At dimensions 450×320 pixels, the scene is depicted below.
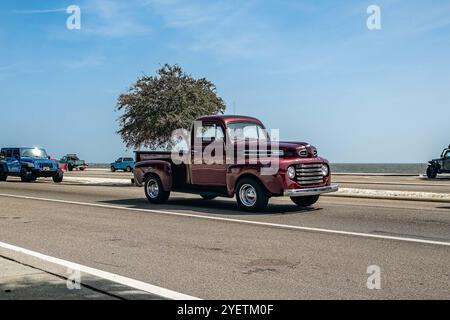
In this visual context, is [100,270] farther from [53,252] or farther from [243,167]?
[243,167]

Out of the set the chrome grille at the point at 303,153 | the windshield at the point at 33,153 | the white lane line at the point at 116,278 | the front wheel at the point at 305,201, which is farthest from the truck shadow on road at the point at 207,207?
the windshield at the point at 33,153

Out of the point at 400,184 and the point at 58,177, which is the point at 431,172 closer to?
the point at 400,184

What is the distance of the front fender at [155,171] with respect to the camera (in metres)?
13.7

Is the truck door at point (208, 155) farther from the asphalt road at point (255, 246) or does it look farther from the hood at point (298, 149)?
the hood at point (298, 149)

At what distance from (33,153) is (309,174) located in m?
21.3

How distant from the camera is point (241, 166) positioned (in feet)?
38.7

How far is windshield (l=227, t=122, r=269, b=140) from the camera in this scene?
40.9 ft

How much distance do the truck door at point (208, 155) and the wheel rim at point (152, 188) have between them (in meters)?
1.64

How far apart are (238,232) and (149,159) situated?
6176 mm

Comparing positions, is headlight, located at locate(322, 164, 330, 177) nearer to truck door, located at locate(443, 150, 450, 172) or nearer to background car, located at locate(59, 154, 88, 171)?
truck door, located at locate(443, 150, 450, 172)

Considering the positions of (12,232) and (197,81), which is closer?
(12,232)

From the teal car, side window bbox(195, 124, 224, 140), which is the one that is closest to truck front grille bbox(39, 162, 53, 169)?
side window bbox(195, 124, 224, 140)

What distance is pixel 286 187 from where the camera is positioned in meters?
11.3
